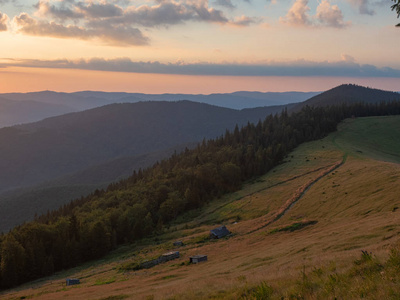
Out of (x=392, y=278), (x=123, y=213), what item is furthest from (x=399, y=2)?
(x=123, y=213)

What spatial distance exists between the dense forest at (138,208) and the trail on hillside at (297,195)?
38780mm

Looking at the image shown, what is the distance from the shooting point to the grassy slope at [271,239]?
29.5 m

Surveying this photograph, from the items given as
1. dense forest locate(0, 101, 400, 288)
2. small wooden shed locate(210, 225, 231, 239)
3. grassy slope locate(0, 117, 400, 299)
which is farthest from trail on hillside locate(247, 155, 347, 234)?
dense forest locate(0, 101, 400, 288)

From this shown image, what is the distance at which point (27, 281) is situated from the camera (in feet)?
269

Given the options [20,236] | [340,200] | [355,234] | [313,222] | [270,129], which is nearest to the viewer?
[355,234]

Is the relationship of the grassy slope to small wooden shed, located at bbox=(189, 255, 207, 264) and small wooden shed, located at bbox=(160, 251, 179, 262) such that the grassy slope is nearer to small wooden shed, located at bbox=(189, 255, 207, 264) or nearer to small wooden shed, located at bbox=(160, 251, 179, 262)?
small wooden shed, located at bbox=(189, 255, 207, 264)

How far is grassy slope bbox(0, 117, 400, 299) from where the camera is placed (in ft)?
96.8

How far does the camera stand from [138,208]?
117625 millimetres

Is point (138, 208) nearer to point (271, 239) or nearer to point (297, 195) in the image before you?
point (297, 195)

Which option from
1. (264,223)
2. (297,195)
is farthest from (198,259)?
(297,195)

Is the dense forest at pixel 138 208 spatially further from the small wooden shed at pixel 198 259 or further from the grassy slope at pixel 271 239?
the small wooden shed at pixel 198 259

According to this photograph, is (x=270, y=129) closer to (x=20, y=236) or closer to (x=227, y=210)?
(x=227, y=210)

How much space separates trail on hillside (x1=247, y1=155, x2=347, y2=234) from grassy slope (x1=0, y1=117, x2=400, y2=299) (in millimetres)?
1031

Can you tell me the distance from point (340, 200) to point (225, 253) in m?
27.7
